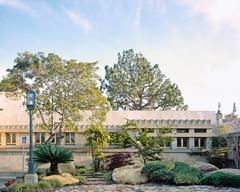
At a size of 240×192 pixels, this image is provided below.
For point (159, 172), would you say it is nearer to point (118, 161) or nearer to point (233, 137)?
point (118, 161)

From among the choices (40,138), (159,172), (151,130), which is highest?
(151,130)

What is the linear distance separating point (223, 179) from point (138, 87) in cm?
3065

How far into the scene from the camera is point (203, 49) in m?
21.3

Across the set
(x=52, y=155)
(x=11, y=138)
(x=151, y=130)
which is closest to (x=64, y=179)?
(x=52, y=155)

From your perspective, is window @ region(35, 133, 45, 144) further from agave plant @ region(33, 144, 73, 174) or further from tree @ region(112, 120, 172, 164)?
agave plant @ region(33, 144, 73, 174)

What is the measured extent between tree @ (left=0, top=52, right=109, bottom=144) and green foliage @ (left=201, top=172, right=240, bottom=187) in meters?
13.3

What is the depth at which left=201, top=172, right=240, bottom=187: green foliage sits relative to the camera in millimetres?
16188

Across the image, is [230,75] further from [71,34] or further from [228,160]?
[71,34]

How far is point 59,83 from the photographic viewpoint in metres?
28.6

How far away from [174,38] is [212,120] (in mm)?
16967

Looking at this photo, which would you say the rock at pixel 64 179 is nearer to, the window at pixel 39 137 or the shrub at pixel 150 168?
the shrub at pixel 150 168

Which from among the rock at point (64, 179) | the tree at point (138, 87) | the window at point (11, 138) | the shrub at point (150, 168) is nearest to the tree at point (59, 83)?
the window at point (11, 138)

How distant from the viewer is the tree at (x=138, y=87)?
46.7 m

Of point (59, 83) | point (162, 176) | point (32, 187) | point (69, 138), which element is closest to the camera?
point (32, 187)
